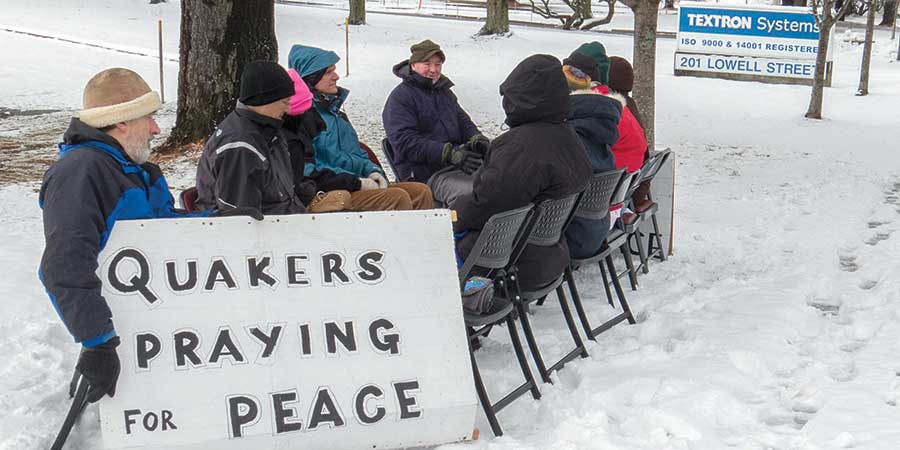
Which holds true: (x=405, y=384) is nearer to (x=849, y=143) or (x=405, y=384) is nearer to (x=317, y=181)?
(x=317, y=181)

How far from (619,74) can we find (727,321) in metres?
1.93

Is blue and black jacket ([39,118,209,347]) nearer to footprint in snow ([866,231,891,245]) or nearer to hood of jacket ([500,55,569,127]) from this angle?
hood of jacket ([500,55,569,127])

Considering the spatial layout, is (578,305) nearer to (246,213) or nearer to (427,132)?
(427,132)

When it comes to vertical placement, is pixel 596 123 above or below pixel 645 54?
below

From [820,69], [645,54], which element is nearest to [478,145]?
[645,54]

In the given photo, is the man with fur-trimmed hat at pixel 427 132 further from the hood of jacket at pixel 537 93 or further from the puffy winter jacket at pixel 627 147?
the hood of jacket at pixel 537 93

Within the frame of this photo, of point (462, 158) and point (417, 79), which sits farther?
point (417, 79)

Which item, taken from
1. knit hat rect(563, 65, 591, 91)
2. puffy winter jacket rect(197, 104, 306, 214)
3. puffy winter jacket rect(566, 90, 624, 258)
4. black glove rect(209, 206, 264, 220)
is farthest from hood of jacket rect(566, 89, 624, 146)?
black glove rect(209, 206, 264, 220)

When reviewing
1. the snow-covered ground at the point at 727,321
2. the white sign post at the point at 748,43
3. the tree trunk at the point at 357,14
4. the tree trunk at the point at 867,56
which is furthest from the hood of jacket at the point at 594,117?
the tree trunk at the point at 357,14

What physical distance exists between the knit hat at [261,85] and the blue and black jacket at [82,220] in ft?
3.07

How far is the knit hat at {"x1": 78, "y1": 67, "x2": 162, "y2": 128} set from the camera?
11.6ft

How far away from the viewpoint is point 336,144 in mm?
5738

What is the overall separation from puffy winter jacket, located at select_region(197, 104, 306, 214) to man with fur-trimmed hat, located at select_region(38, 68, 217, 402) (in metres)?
0.51

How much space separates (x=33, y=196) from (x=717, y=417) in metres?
6.02
